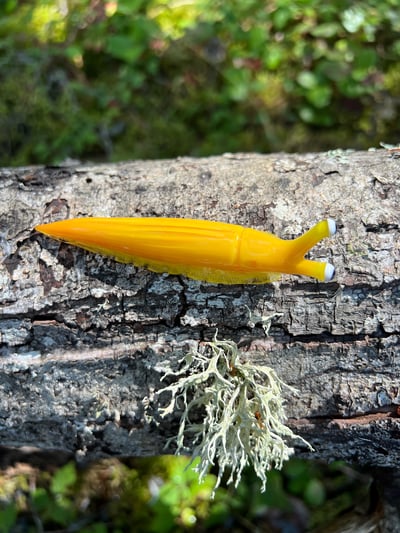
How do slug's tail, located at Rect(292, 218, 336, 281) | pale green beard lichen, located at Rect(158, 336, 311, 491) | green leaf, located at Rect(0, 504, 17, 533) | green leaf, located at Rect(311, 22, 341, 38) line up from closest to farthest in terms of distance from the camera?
slug's tail, located at Rect(292, 218, 336, 281), pale green beard lichen, located at Rect(158, 336, 311, 491), green leaf, located at Rect(0, 504, 17, 533), green leaf, located at Rect(311, 22, 341, 38)

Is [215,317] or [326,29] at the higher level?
[326,29]

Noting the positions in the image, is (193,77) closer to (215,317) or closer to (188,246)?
(188,246)

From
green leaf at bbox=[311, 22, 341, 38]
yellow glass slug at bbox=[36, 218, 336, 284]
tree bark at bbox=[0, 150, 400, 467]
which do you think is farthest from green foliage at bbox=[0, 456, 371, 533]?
green leaf at bbox=[311, 22, 341, 38]

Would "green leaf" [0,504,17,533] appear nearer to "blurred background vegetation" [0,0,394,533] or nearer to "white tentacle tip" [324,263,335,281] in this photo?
"blurred background vegetation" [0,0,394,533]

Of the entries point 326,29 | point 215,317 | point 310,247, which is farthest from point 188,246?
point 326,29

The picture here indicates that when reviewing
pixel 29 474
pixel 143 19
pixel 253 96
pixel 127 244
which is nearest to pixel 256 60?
pixel 253 96
